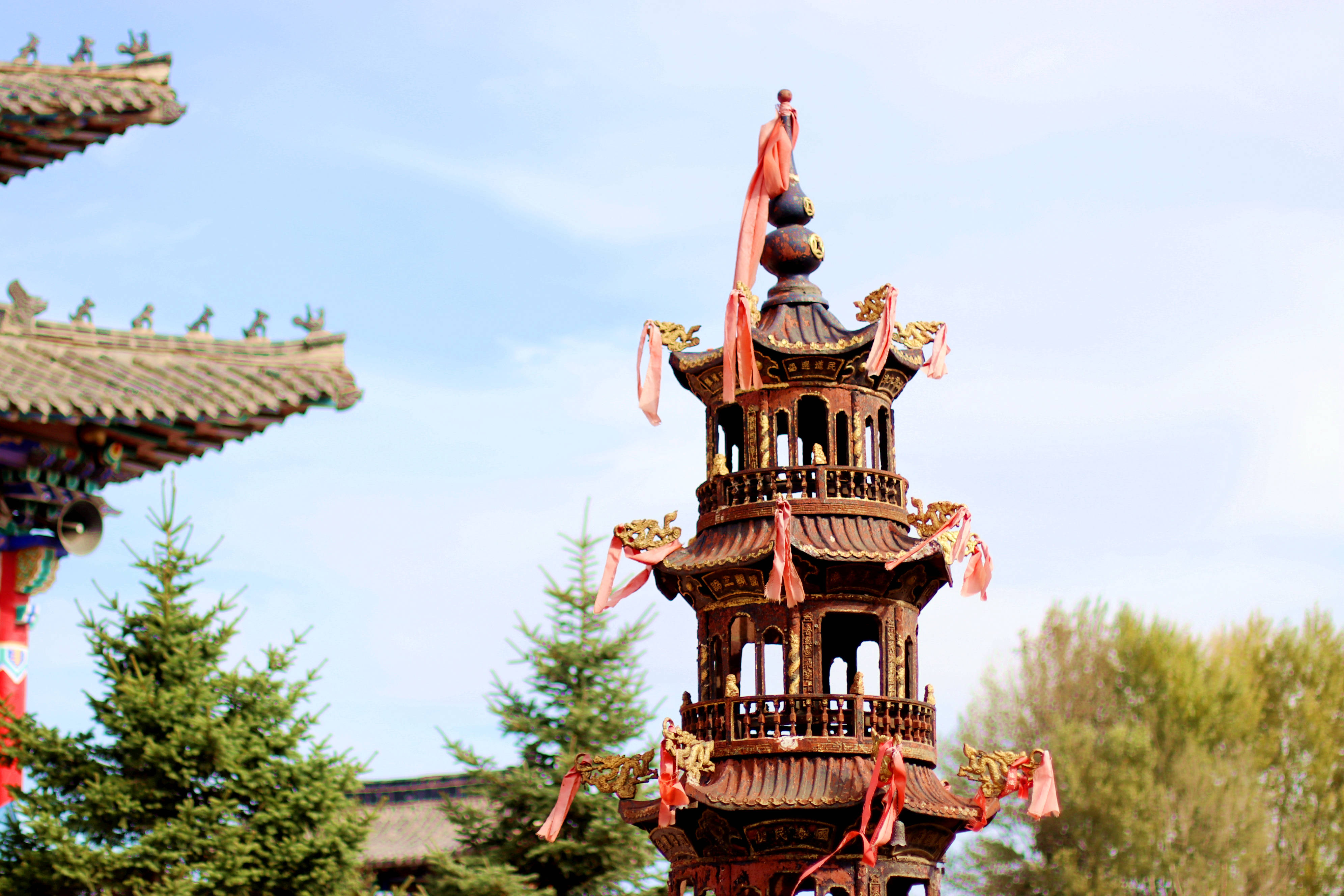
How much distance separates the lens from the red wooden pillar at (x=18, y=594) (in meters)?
18.2

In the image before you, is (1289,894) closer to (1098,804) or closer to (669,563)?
(1098,804)

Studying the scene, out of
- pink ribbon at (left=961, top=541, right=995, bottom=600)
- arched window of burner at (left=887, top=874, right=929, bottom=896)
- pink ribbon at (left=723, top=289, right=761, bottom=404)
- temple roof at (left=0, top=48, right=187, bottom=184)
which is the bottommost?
arched window of burner at (left=887, top=874, right=929, bottom=896)

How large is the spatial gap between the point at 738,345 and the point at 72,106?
7256 millimetres

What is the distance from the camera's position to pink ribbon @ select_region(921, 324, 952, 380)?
20.4 metres

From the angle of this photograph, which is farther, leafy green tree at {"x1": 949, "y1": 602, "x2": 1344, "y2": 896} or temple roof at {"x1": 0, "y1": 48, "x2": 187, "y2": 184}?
leafy green tree at {"x1": 949, "y1": 602, "x2": 1344, "y2": 896}

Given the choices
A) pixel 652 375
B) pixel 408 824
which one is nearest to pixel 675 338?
pixel 652 375

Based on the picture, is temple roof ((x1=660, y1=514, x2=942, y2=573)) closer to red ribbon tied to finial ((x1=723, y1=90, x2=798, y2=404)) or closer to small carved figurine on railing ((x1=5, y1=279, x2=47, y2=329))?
red ribbon tied to finial ((x1=723, y1=90, x2=798, y2=404))

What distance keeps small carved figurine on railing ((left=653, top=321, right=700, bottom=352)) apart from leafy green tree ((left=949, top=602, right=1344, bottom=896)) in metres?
21.9

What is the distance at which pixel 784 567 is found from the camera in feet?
61.2

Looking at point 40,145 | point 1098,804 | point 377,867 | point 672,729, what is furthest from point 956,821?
point 1098,804

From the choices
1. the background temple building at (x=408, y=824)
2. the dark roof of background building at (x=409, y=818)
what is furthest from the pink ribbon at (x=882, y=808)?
the dark roof of background building at (x=409, y=818)

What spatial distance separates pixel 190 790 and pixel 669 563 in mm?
6542

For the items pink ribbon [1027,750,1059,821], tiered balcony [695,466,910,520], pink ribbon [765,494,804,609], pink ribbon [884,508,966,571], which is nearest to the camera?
pink ribbon [765,494,804,609]

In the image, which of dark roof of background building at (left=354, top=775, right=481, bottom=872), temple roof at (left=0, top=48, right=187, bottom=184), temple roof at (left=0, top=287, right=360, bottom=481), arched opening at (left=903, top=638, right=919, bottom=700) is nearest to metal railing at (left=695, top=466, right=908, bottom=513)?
arched opening at (left=903, top=638, right=919, bottom=700)
